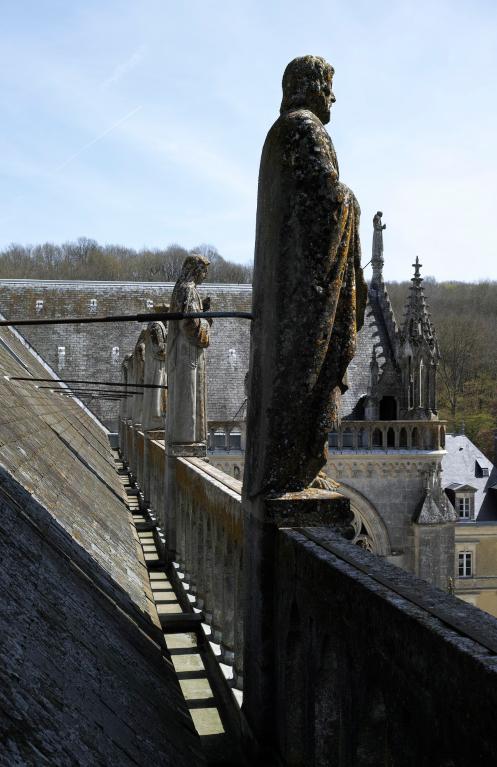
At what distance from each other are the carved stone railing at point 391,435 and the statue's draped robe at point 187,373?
2104 centimetres

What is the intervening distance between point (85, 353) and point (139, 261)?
3338 cm

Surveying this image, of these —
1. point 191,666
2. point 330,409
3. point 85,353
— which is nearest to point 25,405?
point 191,666

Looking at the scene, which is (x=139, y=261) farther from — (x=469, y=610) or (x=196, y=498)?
(x=469, y=610)

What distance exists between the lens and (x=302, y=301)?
9.86ft

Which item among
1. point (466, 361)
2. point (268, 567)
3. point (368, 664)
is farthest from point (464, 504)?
point (466, 361)

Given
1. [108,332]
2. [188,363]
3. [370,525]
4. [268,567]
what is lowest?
[370,525]

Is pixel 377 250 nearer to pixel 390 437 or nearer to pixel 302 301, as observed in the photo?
pixel 390 437

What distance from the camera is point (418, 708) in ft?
5.57

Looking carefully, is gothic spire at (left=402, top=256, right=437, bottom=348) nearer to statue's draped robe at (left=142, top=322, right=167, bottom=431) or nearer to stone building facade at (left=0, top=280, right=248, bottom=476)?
stone building facade at (left=0, top=280, right=248, bottom=476)

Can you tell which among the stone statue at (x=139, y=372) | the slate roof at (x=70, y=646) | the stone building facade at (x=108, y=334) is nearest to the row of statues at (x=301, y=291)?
the slate roof at (x=70, y=646)

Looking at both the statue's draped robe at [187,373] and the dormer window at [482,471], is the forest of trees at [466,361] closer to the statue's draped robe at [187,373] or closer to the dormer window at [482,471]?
the dormer window at [482,471]

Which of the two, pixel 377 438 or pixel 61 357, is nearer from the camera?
pixel 377 438

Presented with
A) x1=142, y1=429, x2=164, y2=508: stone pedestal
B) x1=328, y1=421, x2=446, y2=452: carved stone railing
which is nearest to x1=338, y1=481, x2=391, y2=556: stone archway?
x1=328, y1=421, x2=446, y2=452: carved stone railing

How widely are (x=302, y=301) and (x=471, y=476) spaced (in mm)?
34233
